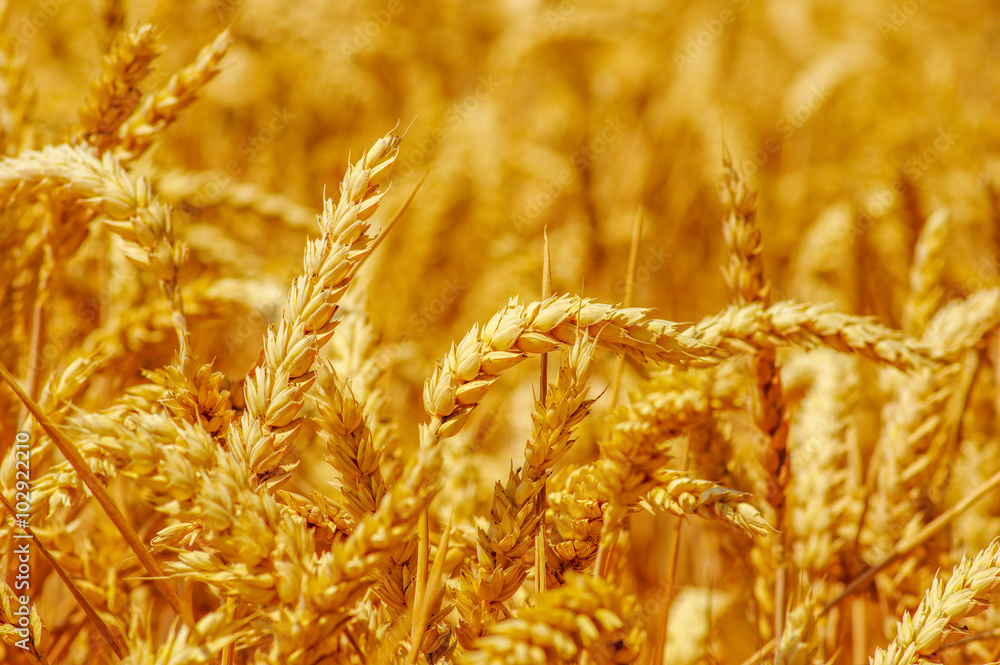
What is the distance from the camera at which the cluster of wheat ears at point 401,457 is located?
0.40m

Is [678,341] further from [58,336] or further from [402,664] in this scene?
[58,336]

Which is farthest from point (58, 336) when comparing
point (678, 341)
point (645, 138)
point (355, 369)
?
point (645, 138)

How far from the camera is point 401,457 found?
70 centimetres

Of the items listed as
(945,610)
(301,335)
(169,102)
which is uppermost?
(169,102)

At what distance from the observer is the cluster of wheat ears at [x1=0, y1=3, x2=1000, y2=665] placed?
397 millimetres

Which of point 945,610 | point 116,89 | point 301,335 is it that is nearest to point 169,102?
point 116,89

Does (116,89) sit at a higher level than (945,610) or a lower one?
higher

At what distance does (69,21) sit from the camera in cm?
212

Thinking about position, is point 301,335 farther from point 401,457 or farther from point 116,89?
point 116,89

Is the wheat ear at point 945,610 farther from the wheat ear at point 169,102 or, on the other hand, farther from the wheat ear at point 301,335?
the wheat ear at point 169,102

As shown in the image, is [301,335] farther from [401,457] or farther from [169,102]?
[169,102]

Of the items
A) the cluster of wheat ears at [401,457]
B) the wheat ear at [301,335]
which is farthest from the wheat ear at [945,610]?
the wheat ear at [301,335]

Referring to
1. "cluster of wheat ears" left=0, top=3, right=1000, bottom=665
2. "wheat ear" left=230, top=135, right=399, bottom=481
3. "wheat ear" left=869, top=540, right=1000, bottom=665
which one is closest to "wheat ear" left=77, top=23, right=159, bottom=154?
"cluster of wheat ears" left=0, top=3, right=1000, bottom=665

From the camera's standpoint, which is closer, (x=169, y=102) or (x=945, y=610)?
(x=945, y=610)
